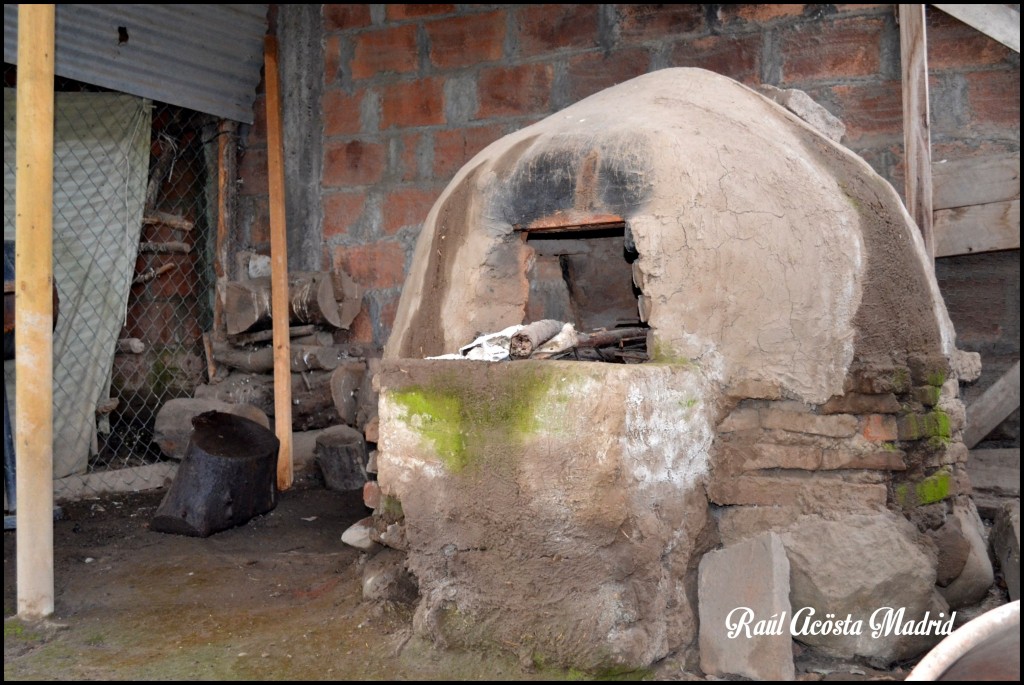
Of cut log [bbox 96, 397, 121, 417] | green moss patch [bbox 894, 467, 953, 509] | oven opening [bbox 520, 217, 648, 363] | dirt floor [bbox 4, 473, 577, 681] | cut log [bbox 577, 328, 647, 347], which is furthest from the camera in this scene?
cut log [bbox 96, 397, 121, 417]

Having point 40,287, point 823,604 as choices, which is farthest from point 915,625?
point 40,287

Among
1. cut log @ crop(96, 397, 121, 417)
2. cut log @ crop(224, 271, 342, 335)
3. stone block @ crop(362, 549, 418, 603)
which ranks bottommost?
stone block @ crop(362, 549, 418, 603)

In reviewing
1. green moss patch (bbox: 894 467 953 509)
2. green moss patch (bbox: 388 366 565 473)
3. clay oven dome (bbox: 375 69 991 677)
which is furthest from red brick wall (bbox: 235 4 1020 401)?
green moss patch (bbox: 388 366 565 473)

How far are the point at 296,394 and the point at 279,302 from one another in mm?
636

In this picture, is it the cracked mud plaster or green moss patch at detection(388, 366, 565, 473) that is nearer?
green moss patch at detection(388, 366, 565, 473)

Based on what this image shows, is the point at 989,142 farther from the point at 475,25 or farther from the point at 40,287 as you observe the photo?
the point at 40,287

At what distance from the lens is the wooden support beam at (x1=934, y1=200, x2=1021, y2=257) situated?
15.1 feet

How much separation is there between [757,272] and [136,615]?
252 centimetres

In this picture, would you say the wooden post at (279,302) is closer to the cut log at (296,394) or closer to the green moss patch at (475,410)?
the cut log at (296,394)

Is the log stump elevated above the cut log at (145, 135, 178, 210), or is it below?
below

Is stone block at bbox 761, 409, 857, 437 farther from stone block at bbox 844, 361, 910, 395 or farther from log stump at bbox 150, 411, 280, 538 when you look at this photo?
log stump at bbox 150, 411, 280, 538

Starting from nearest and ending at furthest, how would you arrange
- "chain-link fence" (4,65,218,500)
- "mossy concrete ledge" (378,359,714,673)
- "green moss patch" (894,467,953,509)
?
"mossy concrete ledge" (378,359,714,673) → "green moss patch" (894,467,953,509) → "chain-link fence" (4,65,218,500)

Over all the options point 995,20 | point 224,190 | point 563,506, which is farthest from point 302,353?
point 995,20

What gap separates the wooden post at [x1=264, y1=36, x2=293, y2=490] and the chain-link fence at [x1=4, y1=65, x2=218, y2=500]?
0.79 metres
